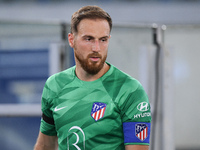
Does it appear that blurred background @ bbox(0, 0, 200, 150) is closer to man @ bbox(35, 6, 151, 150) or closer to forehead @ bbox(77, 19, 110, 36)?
man @ bbox(35, 6, 151, 150)

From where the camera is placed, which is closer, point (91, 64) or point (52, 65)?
point (91, 64)

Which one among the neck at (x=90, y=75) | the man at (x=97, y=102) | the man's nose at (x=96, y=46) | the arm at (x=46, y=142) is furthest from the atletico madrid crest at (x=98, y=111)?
the arm at (x=46, y=142)

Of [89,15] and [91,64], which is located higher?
[89,15]

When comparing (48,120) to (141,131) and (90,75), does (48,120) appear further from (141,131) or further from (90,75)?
(141,131)

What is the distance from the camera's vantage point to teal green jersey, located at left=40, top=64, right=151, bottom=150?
1869mm

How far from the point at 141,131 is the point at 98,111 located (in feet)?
0.74

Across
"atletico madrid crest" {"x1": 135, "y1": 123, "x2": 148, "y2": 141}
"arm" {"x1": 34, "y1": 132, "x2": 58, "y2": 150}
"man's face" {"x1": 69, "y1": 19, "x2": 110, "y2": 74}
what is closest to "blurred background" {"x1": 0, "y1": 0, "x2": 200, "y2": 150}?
"arm" {"x1": 34, "y1": 132, "x2": 58, "y2": 150}

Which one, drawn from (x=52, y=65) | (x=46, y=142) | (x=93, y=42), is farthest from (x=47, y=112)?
(x=52, y=65)

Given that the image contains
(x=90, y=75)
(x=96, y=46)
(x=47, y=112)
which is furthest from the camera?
(x=47, y=112)

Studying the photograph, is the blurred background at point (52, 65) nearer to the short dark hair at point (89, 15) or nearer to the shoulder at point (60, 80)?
the shoulder at point (60, 80)

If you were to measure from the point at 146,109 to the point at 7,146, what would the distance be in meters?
2.38

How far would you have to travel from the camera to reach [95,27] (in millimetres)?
1875

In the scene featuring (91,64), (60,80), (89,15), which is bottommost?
(60,80)

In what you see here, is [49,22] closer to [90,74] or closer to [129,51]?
[129,51]
